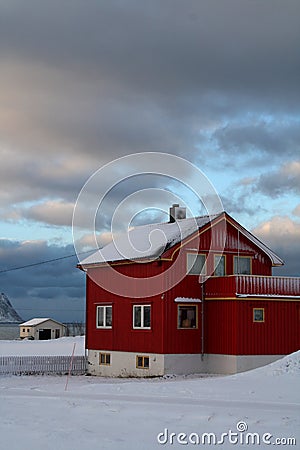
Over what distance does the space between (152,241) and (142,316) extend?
4.29m

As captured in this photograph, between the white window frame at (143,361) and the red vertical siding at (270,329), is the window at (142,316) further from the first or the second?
the red vertical siding at (270,329)

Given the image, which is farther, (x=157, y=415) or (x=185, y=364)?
(x=185, y=364)

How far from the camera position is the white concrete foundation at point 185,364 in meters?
36.0

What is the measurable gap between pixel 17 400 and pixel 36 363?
20.2 meters

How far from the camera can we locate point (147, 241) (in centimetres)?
4084

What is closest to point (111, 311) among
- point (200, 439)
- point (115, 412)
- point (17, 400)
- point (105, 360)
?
point (105, 360)

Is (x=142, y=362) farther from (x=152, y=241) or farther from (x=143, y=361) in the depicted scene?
(x=152, y=241)

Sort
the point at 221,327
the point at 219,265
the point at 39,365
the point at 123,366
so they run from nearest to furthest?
the point at 221,327 < the point at 219,265 < the point at 123,366 < the point at 39,365

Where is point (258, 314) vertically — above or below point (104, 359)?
above

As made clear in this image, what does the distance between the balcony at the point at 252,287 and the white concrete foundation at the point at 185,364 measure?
3.13m

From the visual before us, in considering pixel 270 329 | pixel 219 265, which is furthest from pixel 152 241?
pixel 270 329

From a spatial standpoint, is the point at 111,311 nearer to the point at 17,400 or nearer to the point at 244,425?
the point at 17,400

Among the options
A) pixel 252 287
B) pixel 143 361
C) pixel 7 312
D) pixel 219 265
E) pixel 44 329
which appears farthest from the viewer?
pixel 7 312

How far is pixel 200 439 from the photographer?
1627cm
